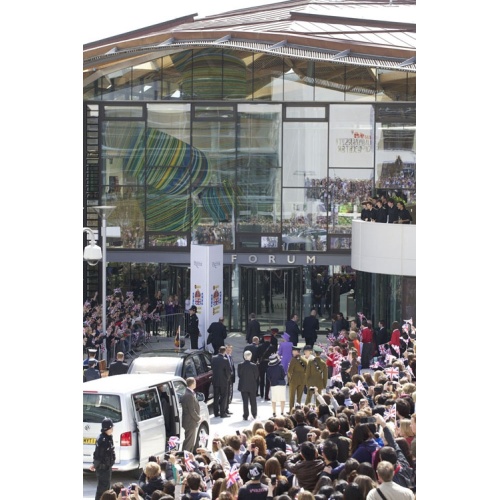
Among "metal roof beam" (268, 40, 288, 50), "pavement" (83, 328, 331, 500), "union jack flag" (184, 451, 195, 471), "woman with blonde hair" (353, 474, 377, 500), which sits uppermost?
"metal roof beam" (268, 40, 288, 50)

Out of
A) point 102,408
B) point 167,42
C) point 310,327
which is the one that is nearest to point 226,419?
point 102,408

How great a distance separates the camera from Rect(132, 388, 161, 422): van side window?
14.5 meters

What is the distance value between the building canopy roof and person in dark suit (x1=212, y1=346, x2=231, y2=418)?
38.1 ft

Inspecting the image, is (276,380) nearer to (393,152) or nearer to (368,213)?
(368,213)

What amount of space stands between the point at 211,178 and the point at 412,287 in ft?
29.3

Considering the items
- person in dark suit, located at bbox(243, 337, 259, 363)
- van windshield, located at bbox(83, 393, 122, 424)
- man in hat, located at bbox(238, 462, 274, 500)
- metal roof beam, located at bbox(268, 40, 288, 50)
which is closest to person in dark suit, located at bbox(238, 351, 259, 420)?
person in dark suit, located at bbox(243, 337, 259, 363)

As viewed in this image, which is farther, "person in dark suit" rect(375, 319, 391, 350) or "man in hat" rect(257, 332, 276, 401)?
"person in dark suit" rect(375, 319, 391, 350)

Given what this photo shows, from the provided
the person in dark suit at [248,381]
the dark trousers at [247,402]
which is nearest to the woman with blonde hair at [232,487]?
the person in dark suit at [248,381]

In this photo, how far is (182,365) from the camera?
1859 centimetres

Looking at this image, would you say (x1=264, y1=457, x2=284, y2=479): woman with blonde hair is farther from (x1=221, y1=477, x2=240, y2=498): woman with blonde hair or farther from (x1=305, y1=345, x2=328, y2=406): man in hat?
(x1=305, y1=345, x2=328, y2=406): man in hat

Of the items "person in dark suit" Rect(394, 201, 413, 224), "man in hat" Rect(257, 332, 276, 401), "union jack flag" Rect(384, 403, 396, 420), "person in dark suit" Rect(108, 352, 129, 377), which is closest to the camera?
"union jack flag" Rect(384, 403, 396, 420)

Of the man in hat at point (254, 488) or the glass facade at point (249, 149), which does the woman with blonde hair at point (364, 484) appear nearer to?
the man in hat at point (254, 488)
